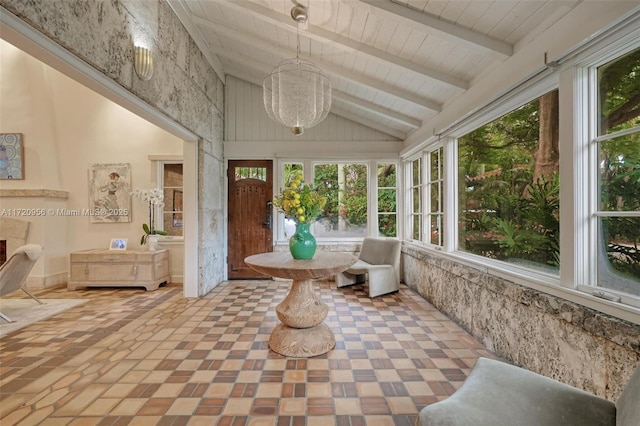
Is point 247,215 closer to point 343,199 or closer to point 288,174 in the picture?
point 288,174

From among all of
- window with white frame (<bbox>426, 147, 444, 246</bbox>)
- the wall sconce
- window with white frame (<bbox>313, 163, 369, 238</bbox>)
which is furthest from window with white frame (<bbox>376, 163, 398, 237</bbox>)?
the wall sconce

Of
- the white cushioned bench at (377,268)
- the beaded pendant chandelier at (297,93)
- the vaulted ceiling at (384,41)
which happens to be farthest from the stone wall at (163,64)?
the white cushioned bench at (377,268)

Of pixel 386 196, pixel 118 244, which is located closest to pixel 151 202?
pixel 118 244

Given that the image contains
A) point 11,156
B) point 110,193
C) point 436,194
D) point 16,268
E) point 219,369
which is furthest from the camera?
point 110,193

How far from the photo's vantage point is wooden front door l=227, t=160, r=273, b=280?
16.5 feet

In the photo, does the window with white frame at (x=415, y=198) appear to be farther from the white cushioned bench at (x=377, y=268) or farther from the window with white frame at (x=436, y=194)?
the white cushioned bench at (x=377, y=268)

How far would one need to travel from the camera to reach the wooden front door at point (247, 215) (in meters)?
5.02

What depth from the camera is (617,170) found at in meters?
1.50

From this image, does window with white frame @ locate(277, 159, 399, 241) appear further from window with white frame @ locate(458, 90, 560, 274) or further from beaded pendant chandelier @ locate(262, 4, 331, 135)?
beaded pendant chandelier @ locate(262, 4, 331, 135)

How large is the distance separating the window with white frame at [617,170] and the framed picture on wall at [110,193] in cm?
577

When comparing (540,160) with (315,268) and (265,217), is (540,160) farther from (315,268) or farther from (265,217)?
(265,217)

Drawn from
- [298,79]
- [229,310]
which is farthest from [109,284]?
[298,79]

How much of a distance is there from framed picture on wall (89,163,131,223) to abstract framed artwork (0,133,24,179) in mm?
928

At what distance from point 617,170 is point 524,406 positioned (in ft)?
4.41
